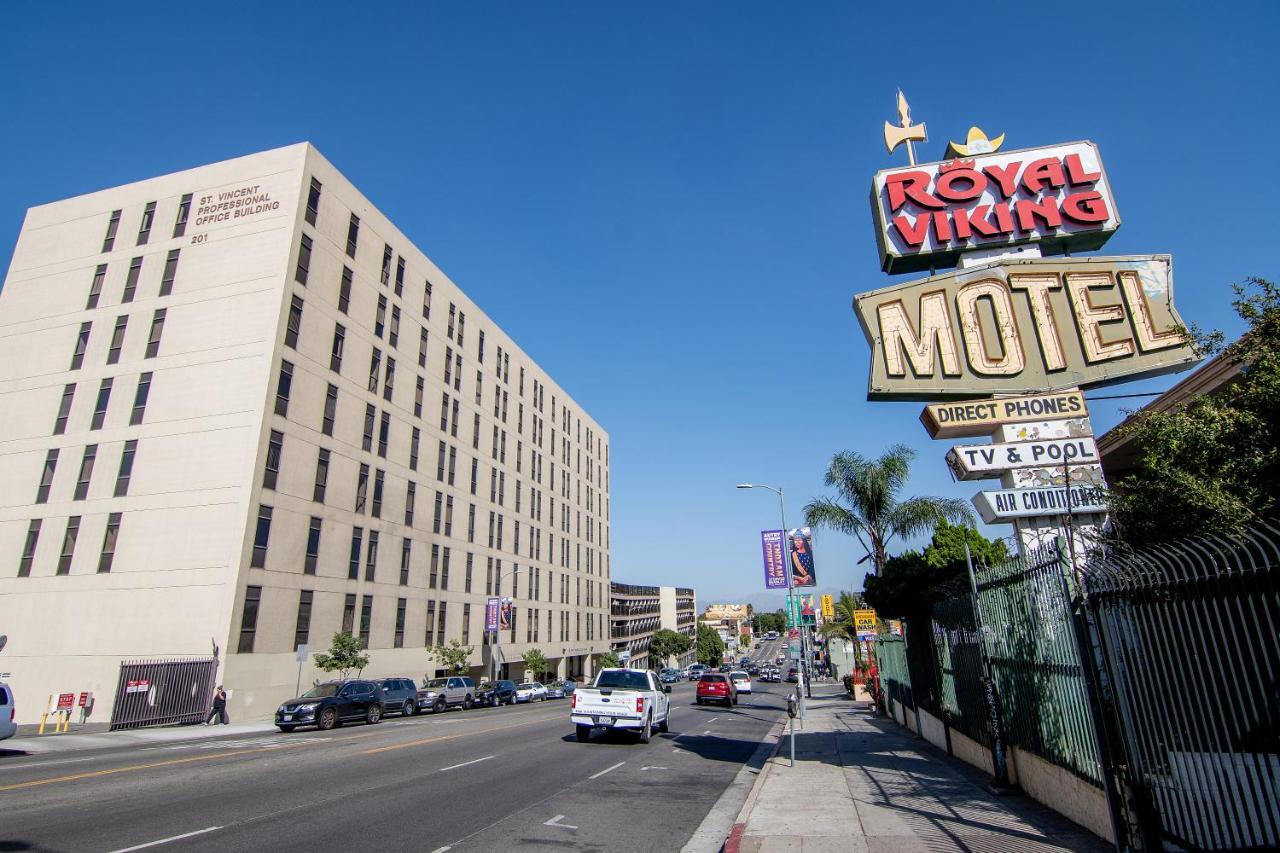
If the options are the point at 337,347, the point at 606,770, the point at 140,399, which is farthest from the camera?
the point at 337,347

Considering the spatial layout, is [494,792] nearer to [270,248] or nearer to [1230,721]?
[1230,721]

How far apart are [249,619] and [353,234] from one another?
22292mm

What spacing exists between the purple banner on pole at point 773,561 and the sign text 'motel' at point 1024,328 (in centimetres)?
1196

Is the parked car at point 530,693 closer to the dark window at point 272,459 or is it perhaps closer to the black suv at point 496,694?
the black suv at point 496,694

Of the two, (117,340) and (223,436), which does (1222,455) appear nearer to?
(223,436)

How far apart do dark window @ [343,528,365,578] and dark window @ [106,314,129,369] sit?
14.8 m

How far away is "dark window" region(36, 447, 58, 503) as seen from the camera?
114 feet

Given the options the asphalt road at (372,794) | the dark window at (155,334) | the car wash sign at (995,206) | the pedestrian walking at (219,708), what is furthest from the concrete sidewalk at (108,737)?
the car wash sign at (995,206)

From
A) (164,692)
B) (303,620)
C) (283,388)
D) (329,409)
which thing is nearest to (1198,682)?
(164,692)

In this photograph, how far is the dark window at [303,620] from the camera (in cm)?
3388

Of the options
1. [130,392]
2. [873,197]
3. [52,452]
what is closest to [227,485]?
[130,392]

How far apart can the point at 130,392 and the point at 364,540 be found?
13.6 m

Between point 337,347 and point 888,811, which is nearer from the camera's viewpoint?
point 888,811

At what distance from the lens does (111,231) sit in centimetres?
3922
